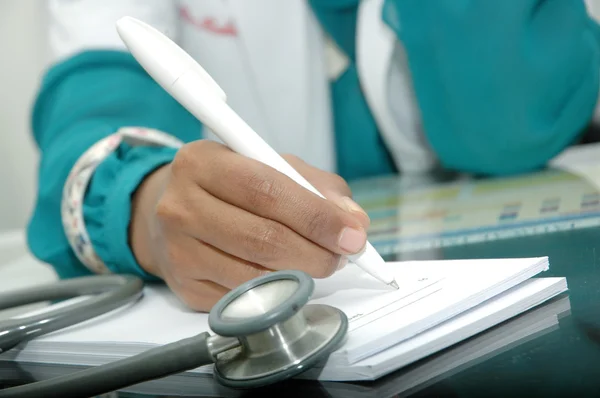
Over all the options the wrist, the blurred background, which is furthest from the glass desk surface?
the blurred background

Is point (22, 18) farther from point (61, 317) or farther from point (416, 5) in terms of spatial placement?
point (61, 317)

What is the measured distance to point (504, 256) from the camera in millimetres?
376

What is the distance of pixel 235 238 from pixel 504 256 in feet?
0.51

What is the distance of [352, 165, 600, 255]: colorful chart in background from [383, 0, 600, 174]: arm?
4 centimetres

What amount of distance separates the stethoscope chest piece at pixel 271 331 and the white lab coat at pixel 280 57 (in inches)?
17.7

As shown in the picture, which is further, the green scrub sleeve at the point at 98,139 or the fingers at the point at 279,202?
the green scrub sleeve at the point at 98,139

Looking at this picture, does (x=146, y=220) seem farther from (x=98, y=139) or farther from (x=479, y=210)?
(x=479, y=210)

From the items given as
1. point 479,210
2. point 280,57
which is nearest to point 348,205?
point 479,210

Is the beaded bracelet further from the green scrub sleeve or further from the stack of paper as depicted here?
the stack of paper

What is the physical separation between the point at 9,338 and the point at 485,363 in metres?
0.23

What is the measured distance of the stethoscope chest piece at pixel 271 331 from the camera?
23 centimetres

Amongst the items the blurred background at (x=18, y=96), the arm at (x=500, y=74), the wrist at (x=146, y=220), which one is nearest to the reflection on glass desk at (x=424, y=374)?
the wrist at (x=146, y=220)

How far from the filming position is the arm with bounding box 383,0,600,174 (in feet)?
2.04

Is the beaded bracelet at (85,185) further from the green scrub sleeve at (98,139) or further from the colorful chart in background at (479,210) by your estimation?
the colorful chart in background at (479,210)
